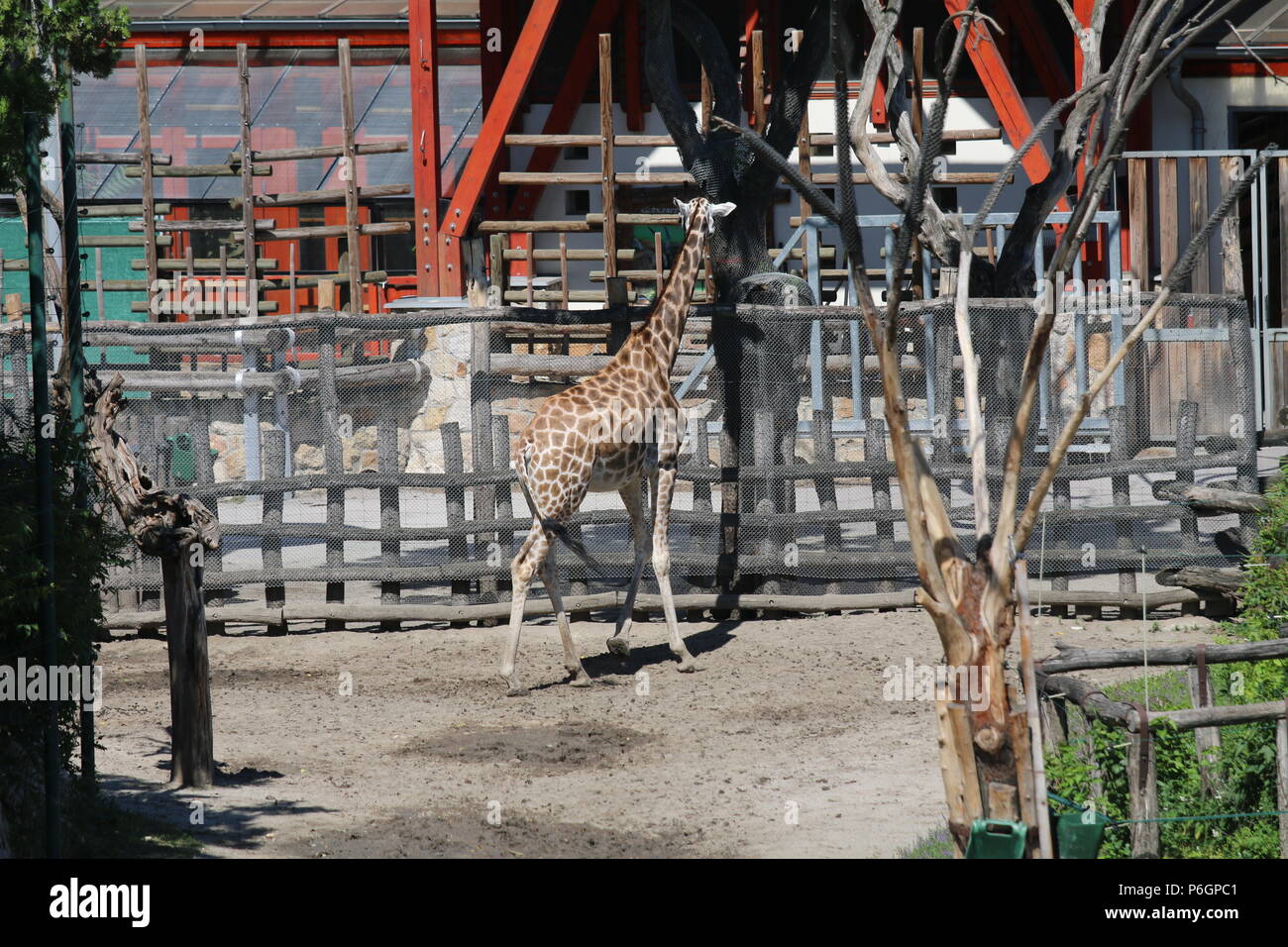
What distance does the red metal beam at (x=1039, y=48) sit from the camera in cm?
2014

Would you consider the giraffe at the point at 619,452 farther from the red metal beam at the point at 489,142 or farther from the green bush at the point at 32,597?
the red metal beam at the point at 489,142

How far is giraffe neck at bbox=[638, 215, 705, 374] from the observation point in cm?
1187

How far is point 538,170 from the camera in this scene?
20.9 metres

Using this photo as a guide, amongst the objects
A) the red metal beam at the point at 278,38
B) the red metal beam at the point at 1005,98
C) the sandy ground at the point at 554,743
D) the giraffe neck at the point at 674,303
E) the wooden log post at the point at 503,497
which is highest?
the red metal beam at the point at 278,38

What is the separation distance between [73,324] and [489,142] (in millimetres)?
11755

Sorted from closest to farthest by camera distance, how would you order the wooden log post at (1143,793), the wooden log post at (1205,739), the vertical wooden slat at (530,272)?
1. the wooden log post at (1143,793)
2. the wooden log post at (1205,739)
3. the vertical wooden slat at (530,272)

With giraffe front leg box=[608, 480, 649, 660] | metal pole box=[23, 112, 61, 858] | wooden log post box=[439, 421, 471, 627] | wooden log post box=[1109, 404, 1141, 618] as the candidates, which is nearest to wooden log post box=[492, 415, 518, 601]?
wooden log post box=[439, 421, 471, 627]

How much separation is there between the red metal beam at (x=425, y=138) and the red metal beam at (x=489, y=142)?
145mm

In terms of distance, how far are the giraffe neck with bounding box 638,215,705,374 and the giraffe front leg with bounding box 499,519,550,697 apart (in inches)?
73.4

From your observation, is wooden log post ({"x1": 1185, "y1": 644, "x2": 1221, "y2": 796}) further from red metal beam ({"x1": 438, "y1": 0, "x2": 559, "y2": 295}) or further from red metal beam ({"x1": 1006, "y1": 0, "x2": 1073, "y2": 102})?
→ red metal beam ({"x1": 1006, "y1": 0, "x2": 1073, "y2": 102})

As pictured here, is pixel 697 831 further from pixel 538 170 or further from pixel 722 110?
pixel 538 170

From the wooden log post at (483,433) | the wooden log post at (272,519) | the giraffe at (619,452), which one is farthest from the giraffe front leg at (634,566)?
the wooden log post at (272,519)

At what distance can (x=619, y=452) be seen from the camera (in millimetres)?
11242

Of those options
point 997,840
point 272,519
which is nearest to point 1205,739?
point 997,840
